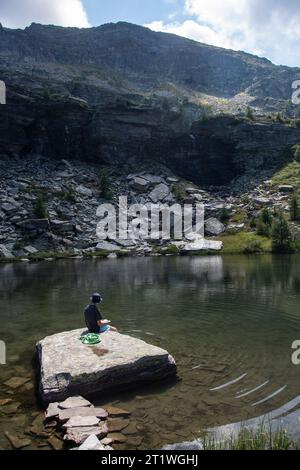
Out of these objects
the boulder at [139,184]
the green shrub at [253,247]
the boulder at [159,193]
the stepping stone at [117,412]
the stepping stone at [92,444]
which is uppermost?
the boulder at [139,184]

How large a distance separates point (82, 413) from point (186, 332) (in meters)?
14.2

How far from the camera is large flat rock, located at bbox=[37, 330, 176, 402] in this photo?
1800 cm

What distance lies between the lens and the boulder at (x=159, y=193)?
6186 inches

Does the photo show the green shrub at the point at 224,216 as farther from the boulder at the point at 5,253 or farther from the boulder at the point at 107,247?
the boulder at the point at 5,253

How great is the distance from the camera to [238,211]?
150 m

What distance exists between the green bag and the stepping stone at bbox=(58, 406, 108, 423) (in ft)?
18.8

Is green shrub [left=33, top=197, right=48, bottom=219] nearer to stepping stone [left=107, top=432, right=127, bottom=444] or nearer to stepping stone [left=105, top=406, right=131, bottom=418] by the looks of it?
stepping stone [left=105, top=406, right=131, bottom=418]

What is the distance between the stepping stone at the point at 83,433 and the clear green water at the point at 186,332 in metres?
0.95

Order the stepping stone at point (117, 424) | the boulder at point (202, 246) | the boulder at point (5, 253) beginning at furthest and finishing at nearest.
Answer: the boulder at point (202, 246)
the boulder at point (5, 253)
the stepping stone at point (117, 424)

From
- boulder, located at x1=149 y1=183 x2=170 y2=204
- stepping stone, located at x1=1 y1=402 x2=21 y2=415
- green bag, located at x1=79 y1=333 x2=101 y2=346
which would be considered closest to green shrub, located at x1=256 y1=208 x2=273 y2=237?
boulder, located at x1=149 y1=183 x2=170 y2=204

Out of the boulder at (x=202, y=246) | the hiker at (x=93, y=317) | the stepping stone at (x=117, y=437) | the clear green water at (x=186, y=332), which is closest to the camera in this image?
the stepping stone at (x=117, y=437)

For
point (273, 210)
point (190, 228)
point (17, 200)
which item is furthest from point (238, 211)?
point (17, 200)

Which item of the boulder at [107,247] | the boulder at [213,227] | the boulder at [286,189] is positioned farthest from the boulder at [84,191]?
the boulder at [286,189]

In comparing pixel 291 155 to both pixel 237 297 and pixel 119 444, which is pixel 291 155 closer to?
pixel 237 297
